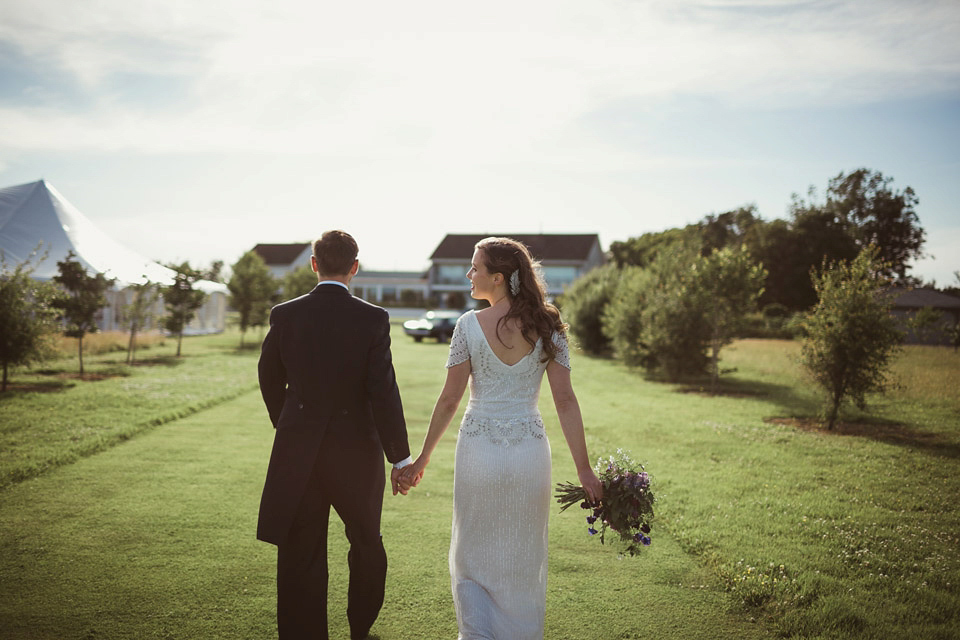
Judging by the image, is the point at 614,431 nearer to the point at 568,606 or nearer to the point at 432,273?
the point at 568,606

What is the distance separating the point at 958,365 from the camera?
79.8ft

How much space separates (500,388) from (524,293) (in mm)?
551

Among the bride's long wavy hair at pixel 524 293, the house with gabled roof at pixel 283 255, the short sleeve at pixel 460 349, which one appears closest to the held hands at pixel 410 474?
the short sleeve at pixel 460 349

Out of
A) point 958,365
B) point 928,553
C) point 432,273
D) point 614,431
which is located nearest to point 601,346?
point 958,365

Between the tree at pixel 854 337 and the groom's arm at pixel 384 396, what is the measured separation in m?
11.1

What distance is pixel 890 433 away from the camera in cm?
1176

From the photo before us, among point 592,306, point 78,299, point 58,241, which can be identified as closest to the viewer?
point 78,299

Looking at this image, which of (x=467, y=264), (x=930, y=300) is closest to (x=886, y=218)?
(x=930, y=300)

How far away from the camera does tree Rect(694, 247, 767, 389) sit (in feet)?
57.2

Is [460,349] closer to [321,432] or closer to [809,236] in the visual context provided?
[321,432]

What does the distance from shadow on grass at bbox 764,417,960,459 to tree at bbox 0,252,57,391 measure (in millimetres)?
16121

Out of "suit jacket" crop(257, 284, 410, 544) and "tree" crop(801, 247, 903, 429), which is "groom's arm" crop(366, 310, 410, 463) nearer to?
"suit jacket" crop(257, 284, 410, 544)

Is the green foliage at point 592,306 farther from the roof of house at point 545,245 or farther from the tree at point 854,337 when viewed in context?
the roof of house at point 545,245

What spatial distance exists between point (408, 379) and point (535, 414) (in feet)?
51.6
